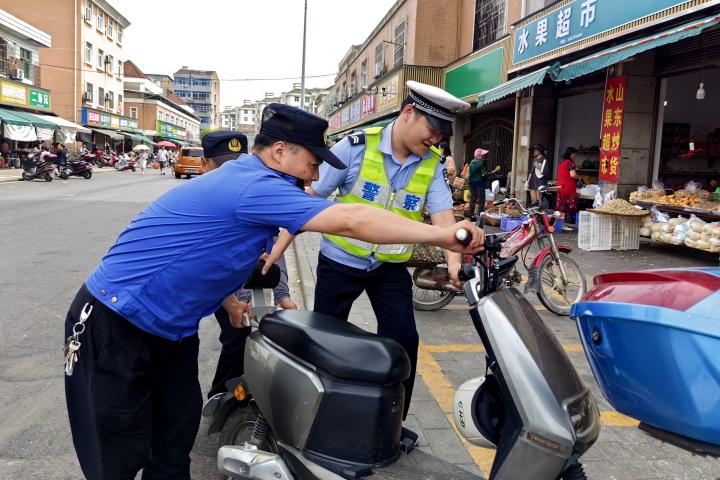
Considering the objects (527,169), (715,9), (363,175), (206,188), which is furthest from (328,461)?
(527,169)

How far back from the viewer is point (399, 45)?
2147 cm

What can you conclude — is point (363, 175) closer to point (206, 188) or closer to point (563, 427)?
point (206, 188)

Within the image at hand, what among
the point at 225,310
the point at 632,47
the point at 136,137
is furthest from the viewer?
the point at 136,137

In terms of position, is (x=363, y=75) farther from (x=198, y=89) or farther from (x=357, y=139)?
(x=198, y=89)

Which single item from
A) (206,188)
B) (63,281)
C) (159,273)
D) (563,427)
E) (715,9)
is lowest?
(63,281)

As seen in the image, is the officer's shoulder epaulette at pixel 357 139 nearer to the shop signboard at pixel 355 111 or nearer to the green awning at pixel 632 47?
the green awning at pixel 632 47

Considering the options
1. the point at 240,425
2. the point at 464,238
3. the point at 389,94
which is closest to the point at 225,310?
the point at 240,425

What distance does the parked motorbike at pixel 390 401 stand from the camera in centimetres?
169

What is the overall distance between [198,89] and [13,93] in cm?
8772

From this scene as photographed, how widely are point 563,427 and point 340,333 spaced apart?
79 centimetres

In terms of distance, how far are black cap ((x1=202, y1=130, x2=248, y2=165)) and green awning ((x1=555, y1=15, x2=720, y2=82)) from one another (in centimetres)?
576

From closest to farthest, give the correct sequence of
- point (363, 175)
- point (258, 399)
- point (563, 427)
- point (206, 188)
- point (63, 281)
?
point (563, 427) < point (206, 188) < point (258, 399) < point (363, 175) < point (63, 281)

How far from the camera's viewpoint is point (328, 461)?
2043 millimetres

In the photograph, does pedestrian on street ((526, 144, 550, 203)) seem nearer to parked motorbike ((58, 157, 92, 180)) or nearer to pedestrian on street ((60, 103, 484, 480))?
pedestrian on street ((60, 103, 484, 480))
